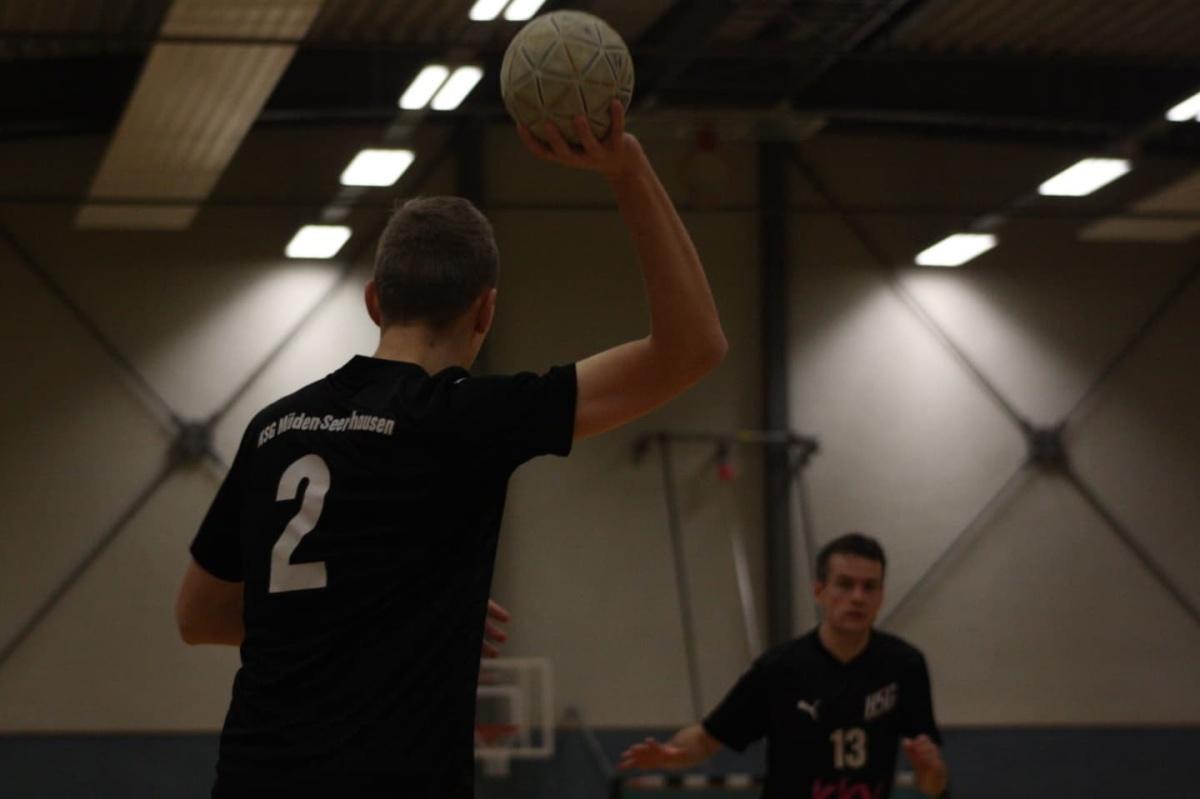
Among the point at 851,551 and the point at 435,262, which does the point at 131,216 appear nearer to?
the point at 851,551

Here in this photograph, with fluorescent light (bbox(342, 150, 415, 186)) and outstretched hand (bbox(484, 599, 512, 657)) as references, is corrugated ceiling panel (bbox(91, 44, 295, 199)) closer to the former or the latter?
fluorescent light (bbox(342, 150, 415, 186))

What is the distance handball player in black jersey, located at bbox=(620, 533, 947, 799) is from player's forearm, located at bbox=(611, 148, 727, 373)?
14.5 ft

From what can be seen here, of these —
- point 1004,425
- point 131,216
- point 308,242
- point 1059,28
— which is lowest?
point 1004,425

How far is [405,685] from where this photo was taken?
2.42 metres

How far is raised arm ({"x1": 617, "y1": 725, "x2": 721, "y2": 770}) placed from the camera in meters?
6.56

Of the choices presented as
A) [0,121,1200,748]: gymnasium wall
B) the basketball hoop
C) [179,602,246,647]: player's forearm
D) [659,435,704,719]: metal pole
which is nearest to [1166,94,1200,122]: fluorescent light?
[0,121,1200,748]: gymnasium wall

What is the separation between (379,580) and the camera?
245cm

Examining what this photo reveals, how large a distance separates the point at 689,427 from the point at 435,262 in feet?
38.1

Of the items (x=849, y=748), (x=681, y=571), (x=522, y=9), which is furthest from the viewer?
(x=681, y=571)

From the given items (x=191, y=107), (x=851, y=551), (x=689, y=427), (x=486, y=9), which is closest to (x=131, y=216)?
(x=191, y=107)

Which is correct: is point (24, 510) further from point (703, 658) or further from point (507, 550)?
point (703, 658)

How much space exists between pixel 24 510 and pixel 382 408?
451 inches

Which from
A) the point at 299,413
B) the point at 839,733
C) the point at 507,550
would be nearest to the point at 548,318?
the point at 507,550

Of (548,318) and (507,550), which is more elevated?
(548,318)
